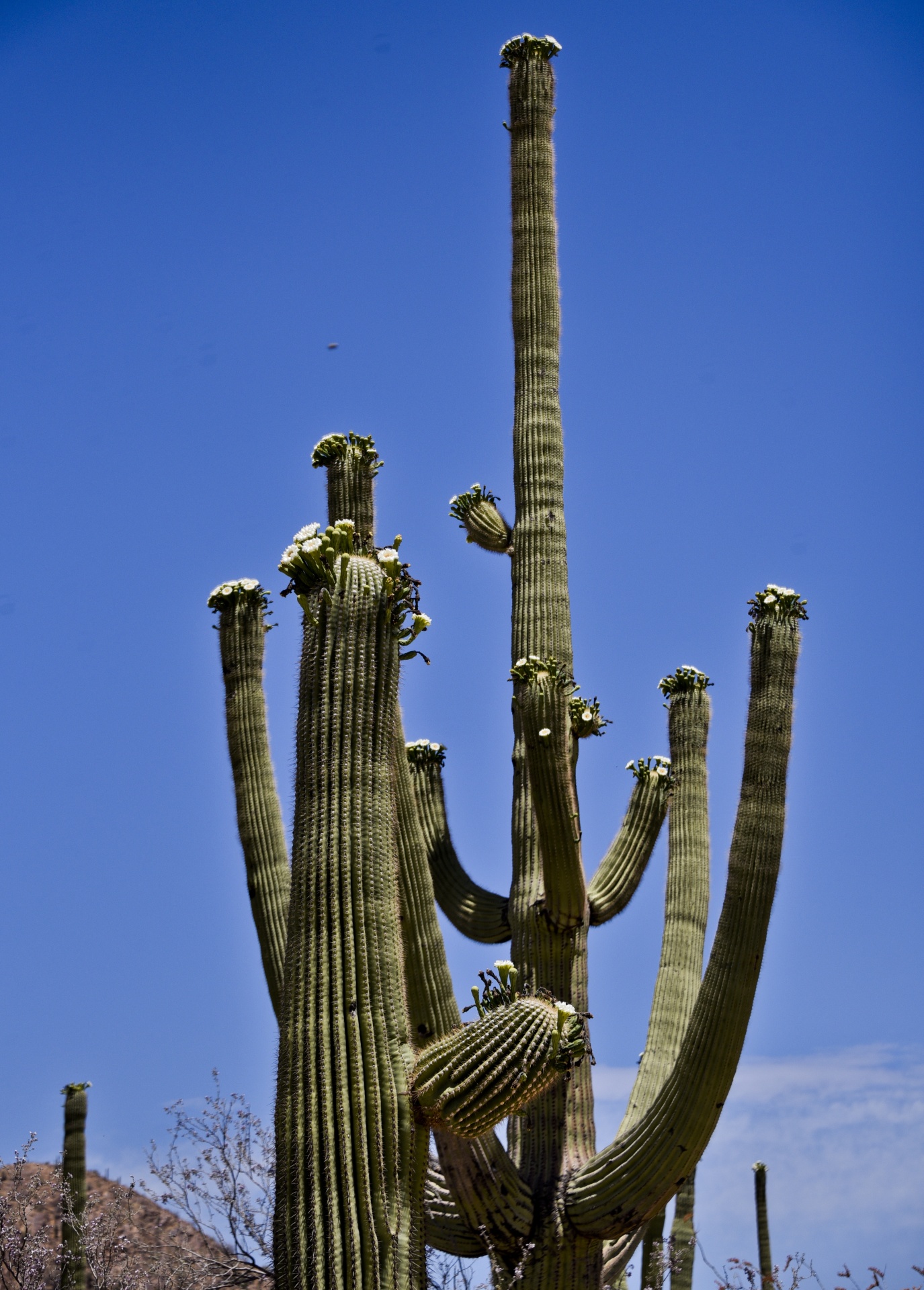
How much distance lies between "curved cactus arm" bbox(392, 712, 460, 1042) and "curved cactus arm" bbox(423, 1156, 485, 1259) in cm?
86

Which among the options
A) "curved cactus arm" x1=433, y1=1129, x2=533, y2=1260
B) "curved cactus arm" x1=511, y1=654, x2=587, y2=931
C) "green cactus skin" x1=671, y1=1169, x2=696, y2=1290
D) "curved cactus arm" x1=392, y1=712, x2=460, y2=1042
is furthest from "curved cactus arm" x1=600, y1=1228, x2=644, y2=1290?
"green cactus skin" x1=671, y1=1169, x2=696, y2=1290

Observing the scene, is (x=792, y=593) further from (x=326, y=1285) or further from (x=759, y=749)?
(x=326, y=1285)

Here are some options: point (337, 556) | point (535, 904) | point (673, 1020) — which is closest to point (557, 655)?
point (535, 904)

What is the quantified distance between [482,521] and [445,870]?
2.41 meters

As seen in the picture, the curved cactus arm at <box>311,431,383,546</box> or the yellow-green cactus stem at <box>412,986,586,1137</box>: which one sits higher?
the curved cactus arm at <box>311,431,383,546</box>

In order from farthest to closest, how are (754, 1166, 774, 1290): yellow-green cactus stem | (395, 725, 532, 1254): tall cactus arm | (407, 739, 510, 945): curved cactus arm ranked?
(754, 1166, 774, 1290): yellow-green cactus stem → (407, 739, 510, 945): curved cactus arm → (395, 725, 532, 1254): tall cactus arm

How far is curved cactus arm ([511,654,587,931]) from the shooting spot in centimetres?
805

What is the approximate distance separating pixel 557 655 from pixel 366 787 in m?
4.20

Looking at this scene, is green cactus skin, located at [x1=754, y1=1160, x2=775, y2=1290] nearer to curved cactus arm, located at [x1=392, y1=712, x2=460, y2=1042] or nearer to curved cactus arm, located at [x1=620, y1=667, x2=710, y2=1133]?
curved cactus arm, located at [x1=620, y1=667, x2=710, y2=1133]

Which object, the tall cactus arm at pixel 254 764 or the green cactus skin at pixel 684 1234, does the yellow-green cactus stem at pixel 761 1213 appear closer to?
the green cactus skin at pixel 684 1234

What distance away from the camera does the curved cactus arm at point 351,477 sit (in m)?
7.65

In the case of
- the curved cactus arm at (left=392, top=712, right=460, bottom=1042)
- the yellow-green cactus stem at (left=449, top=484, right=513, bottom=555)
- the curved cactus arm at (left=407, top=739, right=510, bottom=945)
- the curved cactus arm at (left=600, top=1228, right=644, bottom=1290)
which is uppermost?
the yellow-green cactus stem at (left=449, top=484, right=513, bottom=555)

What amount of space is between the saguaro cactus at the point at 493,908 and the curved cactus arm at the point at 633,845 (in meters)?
0.02

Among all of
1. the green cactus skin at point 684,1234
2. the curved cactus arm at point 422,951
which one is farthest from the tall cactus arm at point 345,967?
the green cactus skin at point 684,1234
